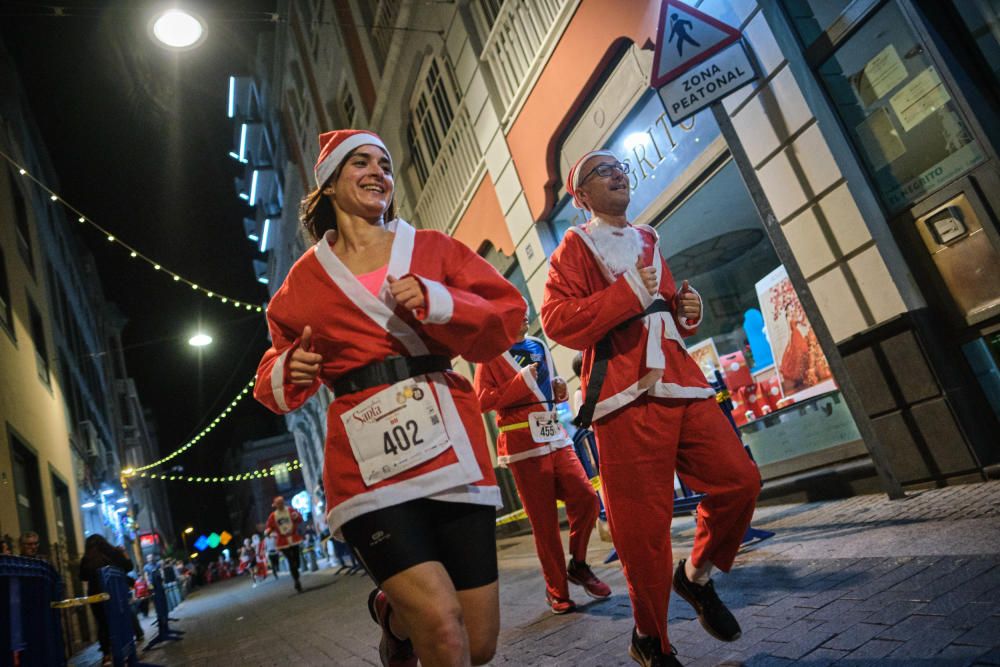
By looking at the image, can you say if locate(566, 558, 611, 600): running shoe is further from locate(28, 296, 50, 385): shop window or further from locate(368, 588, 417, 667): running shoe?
locate(28, 296, 50, 385): shop window

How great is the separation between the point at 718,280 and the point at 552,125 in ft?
9.42

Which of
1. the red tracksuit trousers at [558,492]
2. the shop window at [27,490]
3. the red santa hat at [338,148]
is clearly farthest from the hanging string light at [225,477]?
the red santa hat at [338,148]

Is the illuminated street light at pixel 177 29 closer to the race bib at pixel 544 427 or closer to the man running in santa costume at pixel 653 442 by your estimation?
the race bib at pixel 544 427

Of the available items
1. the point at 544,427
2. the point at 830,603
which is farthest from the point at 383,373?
the point at 544,427

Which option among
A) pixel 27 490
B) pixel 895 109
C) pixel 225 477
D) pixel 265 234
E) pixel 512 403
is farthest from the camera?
pixel 225 477

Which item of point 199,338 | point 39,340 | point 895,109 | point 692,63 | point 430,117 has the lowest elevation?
point 895,109

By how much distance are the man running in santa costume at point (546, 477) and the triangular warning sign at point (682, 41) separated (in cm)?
255

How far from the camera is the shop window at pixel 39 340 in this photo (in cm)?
1373

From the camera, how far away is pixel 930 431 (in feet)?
16.1

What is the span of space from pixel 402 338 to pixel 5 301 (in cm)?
1225

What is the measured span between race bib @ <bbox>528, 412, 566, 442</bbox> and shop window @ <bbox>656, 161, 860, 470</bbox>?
96.7 inches

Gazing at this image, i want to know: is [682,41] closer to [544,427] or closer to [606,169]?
[606,169]

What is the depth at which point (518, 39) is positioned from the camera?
31.4ft

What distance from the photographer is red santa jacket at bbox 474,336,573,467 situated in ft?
14.9
